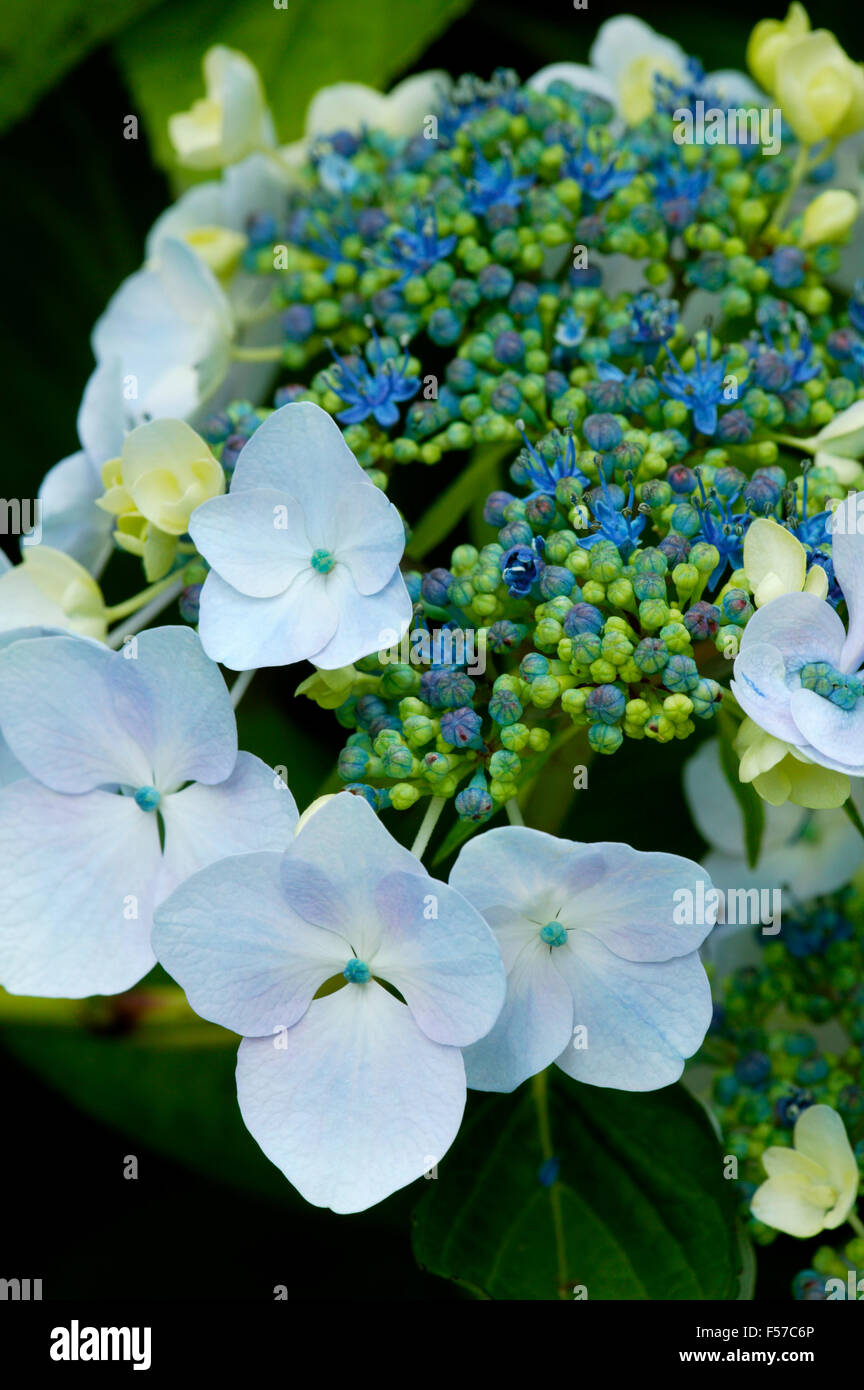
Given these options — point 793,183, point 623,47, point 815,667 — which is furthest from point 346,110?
point 815,667

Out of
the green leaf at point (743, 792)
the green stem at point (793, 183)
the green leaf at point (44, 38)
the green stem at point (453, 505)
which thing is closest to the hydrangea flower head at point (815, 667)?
the green leaf at point (743, 792)

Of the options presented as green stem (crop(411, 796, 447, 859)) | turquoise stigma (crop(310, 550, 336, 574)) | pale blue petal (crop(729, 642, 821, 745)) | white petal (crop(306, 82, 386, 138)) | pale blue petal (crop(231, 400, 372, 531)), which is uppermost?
white petal (crop(306, 82, 386, 138))

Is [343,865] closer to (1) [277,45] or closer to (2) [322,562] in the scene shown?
(2) [322,562]

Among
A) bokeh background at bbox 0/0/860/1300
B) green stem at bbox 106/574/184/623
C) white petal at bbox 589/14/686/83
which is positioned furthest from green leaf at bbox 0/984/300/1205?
white petal at bbox 589/14/686/83

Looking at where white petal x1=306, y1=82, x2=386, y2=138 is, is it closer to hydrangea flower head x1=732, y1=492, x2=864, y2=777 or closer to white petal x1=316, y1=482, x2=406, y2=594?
white petal x1=316, y1=482, x2=406, y2=594

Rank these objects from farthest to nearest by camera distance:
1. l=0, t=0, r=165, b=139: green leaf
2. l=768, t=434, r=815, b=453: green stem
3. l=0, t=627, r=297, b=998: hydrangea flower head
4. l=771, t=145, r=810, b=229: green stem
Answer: l=0, t=0, r=165, b=139: green leaf → l=771, t=145, r=810, b=229: green stem → l=768, t=434, r=815, b=453: green stem → l=0, t=627, r=297, b=998: hydrangea flower head

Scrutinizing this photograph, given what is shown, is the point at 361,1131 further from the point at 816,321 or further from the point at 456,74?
the point at 456,74

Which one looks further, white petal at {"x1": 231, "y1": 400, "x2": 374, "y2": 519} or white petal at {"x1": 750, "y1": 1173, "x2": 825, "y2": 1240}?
white petal at {"x1": 750, "y1": 1173, "x2": 825, "y2": 1240}
